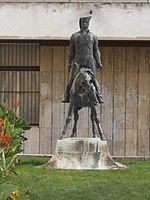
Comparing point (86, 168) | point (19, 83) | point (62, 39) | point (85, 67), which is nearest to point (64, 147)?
point (86, 168)

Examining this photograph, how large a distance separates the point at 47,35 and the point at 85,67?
148 inches

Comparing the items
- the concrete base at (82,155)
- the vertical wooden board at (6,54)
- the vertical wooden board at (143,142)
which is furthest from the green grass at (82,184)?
the vertical wooden board at (6,54)

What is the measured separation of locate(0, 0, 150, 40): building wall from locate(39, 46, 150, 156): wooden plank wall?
1205mm

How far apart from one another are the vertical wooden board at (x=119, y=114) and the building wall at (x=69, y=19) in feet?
5.06

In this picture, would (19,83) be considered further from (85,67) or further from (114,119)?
(85,67)

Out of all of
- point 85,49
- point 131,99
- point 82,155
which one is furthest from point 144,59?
point 82,155

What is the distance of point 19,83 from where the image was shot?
1841cm

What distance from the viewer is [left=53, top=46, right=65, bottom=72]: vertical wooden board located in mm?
17859

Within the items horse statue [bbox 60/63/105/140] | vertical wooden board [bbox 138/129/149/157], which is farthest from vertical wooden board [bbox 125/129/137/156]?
horse statue [bbox 60/63/105/140]

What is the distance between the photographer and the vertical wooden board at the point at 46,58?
17.9 m

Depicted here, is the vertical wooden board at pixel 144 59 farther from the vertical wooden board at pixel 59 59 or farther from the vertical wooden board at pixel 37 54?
the vertical wooden board at pixel 37 54

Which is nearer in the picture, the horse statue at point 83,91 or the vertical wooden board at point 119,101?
the horse statue at point 83,91

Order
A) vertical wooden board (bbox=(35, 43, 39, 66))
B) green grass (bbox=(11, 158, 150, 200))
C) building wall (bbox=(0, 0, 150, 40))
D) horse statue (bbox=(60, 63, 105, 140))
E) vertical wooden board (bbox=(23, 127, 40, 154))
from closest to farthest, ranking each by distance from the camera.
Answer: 1. green grass (bbox=(11, 158, 150, 200))
2. horse statue (bbox=(60, 63, 105, 140))
3. building wall (bbox=(0, 0, 150, 40))
4. vertical wooden board (bbox=(23, 127, 40, 154))
5. vertical wooden board (bbox=(35, 43, 39, 66))

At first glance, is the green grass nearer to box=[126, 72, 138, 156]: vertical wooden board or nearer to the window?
box=[126, 72, 138, 156]: vertical wooden board
